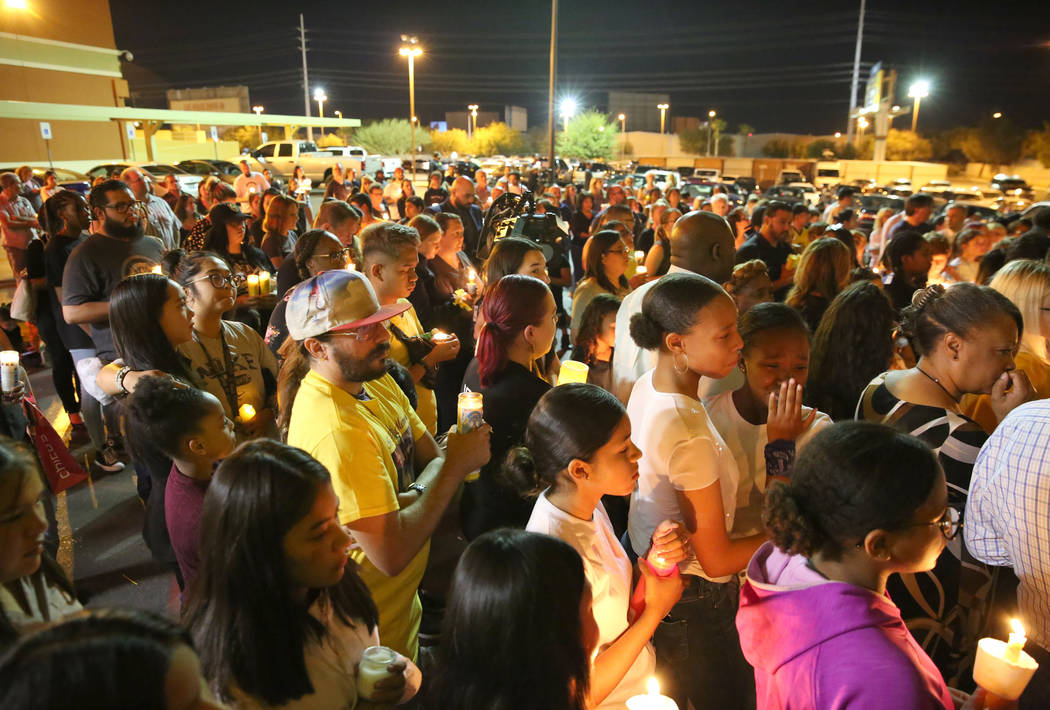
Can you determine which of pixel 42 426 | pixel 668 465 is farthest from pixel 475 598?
pixel 42 426

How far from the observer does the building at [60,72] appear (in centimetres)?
2741

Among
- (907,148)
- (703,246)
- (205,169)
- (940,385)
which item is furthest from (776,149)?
(940,385)

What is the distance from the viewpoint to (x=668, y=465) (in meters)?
2.26

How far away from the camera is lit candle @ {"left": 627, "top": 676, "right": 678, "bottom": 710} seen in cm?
168

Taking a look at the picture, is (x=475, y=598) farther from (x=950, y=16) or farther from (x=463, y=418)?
(x=950, y=16)

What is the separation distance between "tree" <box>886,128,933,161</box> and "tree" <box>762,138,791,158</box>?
427 inches

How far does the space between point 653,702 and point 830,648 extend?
1.53 ft

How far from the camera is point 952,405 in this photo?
2725mm

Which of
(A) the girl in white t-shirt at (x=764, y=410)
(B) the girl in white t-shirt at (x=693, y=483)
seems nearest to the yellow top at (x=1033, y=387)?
(A) the girl in white t-shirt at (x=764, y=410)

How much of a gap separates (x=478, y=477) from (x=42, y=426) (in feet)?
8.85

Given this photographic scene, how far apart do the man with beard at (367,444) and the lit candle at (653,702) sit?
35.9 inches

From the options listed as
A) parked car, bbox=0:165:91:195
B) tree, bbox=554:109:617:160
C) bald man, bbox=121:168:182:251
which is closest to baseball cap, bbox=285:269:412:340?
bald man, bbox=121:168:182:251

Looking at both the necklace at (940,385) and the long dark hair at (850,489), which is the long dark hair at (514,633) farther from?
the necklace at (940,385)

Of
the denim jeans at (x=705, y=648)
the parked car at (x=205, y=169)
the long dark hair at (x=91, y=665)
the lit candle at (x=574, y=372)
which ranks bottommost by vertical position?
the denim jeans at (x=705, y=648)
